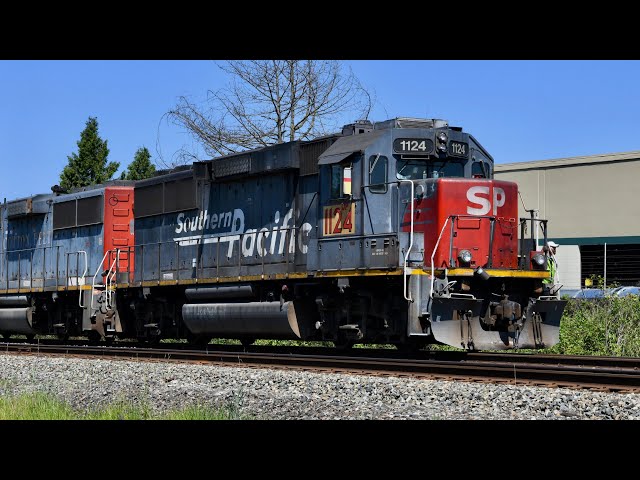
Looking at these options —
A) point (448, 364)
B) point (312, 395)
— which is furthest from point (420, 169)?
point (312, 395)

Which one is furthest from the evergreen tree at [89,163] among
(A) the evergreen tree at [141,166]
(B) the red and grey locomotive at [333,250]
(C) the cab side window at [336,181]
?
(C) the cab side window at [336,181]

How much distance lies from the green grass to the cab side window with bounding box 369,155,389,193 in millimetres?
5601

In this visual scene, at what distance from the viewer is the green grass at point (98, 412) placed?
759 centimetres

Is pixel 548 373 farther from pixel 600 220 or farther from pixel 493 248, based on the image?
pixel 600 220

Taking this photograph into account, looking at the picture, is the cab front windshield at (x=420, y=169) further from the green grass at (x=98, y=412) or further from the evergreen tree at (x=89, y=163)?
the evergreen tree at (x=89, y=163)

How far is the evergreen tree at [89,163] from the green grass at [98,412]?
33.1 m

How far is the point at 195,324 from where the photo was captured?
667 inches

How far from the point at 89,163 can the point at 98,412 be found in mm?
34797

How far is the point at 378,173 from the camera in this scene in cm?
1323

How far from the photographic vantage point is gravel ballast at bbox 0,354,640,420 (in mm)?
7621

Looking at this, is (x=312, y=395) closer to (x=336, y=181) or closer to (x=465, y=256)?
(x=465, y=256)

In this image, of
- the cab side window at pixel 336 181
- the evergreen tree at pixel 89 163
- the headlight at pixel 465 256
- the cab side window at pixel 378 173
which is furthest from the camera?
the evergreen tree at pixel 89 163

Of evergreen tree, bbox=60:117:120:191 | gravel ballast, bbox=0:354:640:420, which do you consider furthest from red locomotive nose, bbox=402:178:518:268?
evergreen tree, bbox=60:117:120:191
